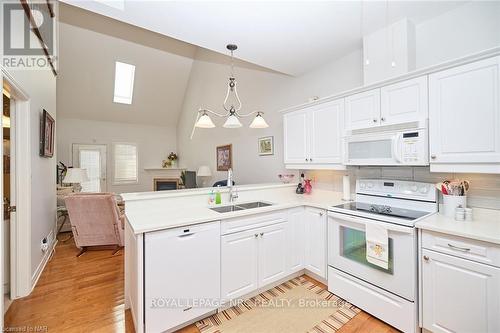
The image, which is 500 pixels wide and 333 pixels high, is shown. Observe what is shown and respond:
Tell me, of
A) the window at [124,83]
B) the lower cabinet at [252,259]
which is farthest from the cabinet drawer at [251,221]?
the window at [124,83]

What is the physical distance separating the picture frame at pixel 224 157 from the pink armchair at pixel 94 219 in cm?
231

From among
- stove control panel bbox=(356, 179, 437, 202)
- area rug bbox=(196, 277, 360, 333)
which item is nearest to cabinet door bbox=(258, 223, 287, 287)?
area rug bbox=(196, 277, 360, 333)

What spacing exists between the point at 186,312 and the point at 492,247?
2.16m

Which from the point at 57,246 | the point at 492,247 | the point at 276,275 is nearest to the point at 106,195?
the point at 57,246

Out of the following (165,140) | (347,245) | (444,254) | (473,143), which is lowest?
(347,245)

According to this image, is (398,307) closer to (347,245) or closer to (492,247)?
(347,245)

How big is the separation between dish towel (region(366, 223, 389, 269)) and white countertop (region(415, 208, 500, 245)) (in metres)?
0.26

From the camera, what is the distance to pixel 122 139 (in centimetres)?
687

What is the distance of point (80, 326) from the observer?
1.86 m

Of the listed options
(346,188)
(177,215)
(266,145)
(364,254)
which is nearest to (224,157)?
(266,145)

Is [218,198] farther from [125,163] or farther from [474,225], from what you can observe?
[125,163]

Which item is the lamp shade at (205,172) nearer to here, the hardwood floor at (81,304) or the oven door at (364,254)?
the hardwood floor at (81,304)

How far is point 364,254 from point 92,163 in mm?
7030

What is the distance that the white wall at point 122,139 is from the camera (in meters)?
6.10
